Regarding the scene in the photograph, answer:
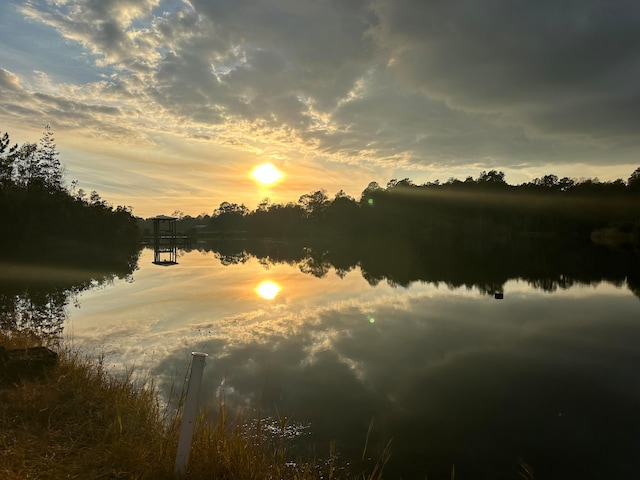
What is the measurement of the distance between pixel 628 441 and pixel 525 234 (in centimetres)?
12856

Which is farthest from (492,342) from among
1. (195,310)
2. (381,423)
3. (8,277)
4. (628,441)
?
(8,277)

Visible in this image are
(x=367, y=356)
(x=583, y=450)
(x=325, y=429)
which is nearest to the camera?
(x=583, y=450)

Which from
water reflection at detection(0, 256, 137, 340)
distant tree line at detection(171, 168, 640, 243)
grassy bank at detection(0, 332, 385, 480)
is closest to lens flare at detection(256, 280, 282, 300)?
water reflection at detection(0, 256, 137, 340)

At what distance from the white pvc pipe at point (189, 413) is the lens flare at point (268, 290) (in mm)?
16669

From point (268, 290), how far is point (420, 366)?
→ 13.9 m

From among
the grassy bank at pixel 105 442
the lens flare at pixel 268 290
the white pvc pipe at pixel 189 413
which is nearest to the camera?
the white pvc pipe at pixel 189 413

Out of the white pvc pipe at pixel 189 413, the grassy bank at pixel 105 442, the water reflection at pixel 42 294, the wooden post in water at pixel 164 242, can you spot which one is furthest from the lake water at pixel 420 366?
the wooden post in water at pixel 164 242

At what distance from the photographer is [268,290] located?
2316 centimetres

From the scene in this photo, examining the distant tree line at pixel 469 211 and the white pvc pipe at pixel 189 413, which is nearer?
the white pvc pipe at pixel 189 413

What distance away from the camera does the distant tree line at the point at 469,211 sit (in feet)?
357

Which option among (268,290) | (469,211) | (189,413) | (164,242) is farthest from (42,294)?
(469,211)

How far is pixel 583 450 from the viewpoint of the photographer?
6.40m

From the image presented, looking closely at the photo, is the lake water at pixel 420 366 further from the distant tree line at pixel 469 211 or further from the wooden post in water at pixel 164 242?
the distant tree line at pixel 469 211

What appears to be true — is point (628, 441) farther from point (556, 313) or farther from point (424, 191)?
point (424, 191)
